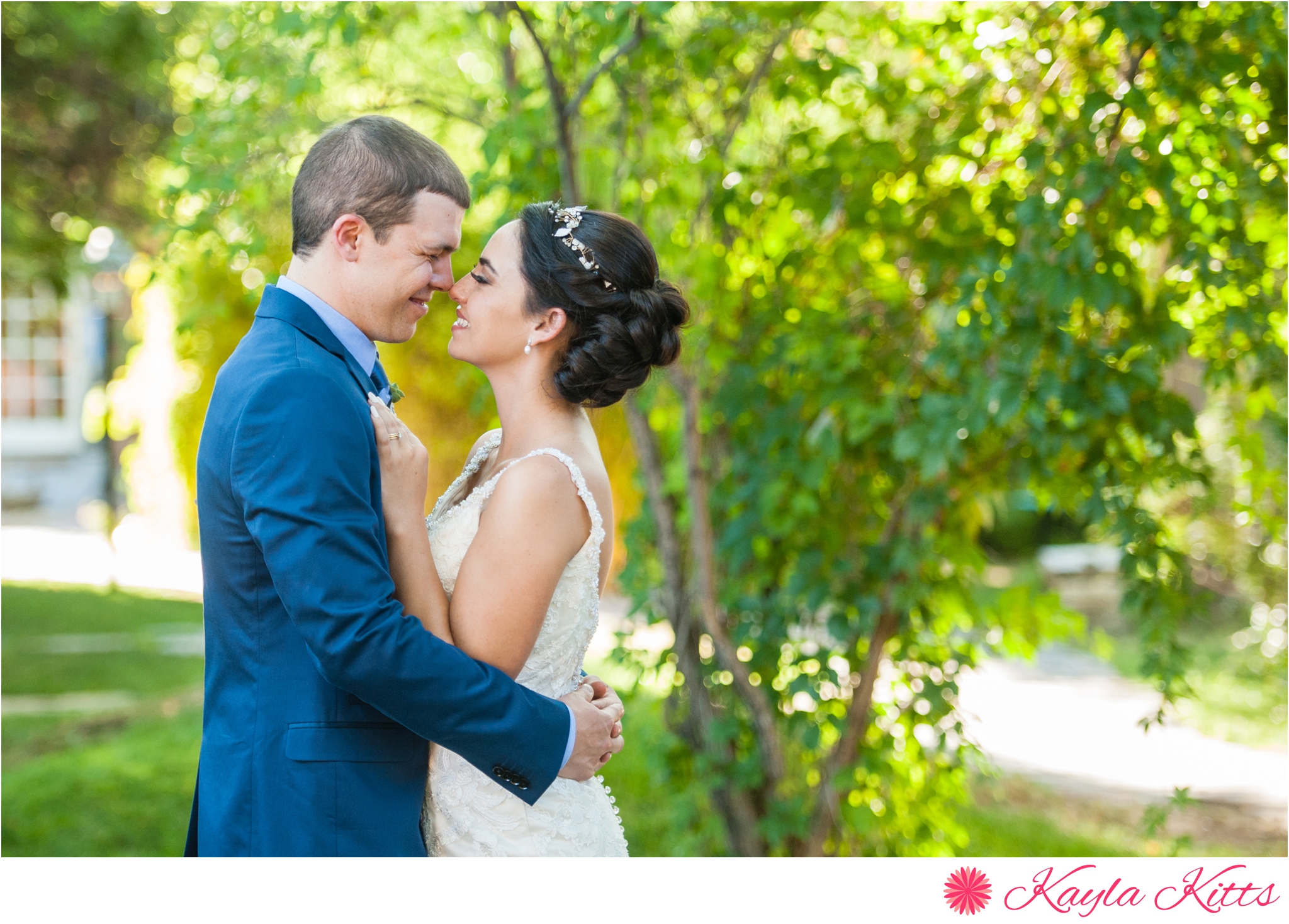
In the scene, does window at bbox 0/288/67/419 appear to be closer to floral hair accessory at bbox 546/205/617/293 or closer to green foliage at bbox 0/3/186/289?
green foliage at bbox 0/3/186/289

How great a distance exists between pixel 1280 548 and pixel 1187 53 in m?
5.11

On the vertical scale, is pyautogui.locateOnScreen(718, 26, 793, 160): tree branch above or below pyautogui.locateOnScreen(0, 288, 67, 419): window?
above

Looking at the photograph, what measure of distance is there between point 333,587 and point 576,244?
0.85 m

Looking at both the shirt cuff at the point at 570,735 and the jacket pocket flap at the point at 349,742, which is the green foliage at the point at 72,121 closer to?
the jacket pocket flap at the point at 349,742

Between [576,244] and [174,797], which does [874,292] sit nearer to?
[576,244]

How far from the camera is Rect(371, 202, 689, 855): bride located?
185 cm

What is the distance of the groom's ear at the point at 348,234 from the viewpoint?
1.70 meters

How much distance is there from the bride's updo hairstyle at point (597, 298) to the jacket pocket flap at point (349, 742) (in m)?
0.72

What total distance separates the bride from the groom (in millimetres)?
144

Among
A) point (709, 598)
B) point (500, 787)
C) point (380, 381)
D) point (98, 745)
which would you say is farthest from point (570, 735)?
point (98, 745)

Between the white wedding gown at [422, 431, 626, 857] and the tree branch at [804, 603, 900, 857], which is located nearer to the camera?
the white wedding gown at [422, 431, 626, 857]

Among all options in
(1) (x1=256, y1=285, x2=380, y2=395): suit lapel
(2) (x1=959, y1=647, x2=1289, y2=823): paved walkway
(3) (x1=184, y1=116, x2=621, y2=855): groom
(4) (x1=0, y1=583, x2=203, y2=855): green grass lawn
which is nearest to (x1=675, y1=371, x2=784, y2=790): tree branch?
(3) (x1=184, y1=116, x2=621, y2=855): groom
